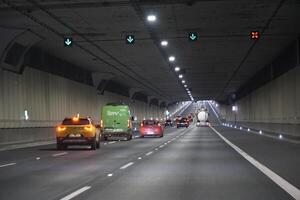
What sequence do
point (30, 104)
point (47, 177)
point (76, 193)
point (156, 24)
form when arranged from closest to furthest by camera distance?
1. point (76, 193)
2. point (47, 177)
3. point (156, 24)
4. point (30, 104)

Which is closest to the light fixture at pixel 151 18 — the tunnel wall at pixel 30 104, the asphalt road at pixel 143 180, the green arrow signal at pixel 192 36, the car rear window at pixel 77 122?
the green arrow signal at pixel 192 36

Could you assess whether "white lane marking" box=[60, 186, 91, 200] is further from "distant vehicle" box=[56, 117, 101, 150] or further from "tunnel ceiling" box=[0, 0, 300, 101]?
"distant vehicle" box=[56, 117, 101, 150]

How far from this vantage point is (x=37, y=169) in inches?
711

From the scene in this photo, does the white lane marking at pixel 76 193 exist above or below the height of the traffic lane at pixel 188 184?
above

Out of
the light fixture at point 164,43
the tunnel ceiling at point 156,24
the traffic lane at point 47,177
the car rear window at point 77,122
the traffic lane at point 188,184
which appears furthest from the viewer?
the light fixture at point 164,43

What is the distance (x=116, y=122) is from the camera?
4559 cm

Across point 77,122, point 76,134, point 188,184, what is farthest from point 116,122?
Result: point 188,184

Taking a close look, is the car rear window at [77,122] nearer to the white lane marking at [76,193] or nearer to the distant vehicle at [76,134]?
the distant vehicle at [76,134]

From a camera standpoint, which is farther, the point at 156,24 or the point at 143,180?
the point at 156,24

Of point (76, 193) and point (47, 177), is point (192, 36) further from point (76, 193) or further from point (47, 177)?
point (76, 193)

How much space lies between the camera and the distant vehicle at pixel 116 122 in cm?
4559

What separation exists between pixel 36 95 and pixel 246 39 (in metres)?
15.5

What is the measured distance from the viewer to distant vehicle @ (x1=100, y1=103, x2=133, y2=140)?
45.6m

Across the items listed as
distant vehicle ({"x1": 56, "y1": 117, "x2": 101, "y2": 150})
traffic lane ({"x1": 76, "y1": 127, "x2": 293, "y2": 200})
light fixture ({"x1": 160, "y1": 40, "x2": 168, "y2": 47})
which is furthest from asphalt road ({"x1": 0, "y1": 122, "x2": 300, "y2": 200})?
light fixture ({"x1": 160, "y1": 40, "x2": 168, "y2": 47})
